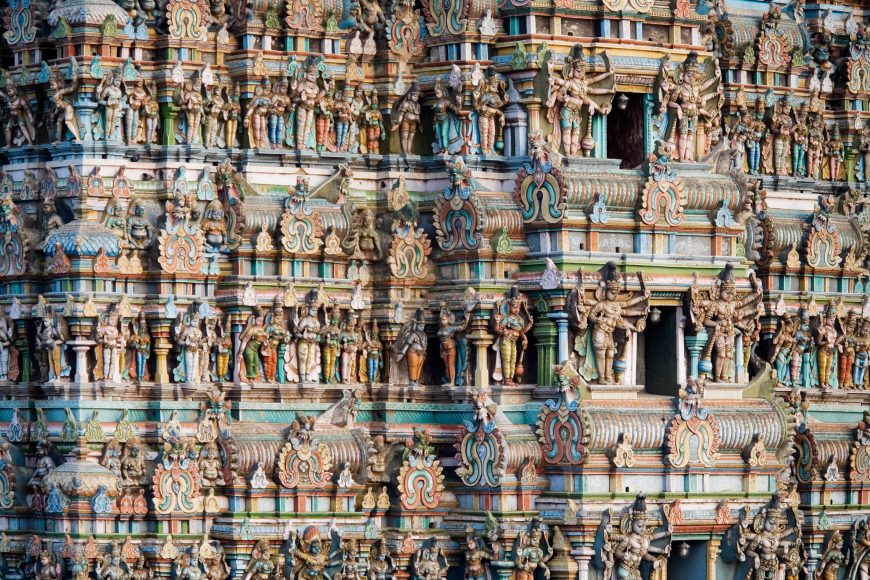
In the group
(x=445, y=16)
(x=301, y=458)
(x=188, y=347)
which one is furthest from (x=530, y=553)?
(x=445, y=16)

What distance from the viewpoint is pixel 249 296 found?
52062mm

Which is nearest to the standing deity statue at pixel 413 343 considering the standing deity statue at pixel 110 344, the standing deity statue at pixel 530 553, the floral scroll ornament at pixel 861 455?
the standing deity statue at pixel 530 553

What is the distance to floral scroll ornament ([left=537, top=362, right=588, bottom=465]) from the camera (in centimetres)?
5197

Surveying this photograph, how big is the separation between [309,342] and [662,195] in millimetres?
5431

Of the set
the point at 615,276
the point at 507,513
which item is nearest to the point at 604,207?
the point at 615,276

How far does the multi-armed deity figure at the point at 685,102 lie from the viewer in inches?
2119

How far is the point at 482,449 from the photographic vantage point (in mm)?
52375

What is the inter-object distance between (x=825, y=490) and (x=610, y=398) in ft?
17.6

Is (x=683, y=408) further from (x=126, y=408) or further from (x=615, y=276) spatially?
(x=126, y=408)

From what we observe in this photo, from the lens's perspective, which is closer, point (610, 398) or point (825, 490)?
point (610, 398)

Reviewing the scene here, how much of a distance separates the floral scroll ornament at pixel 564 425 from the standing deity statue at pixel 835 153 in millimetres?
8386

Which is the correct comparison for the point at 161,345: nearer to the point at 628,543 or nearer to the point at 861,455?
the point at 628,543

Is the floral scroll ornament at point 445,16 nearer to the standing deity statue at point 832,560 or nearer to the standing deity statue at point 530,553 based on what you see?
the standing deity statue at point 530,553

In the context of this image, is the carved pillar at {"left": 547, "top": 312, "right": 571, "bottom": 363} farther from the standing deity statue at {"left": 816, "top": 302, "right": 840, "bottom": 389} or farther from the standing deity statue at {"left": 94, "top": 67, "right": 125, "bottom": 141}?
the standing deity statue at {"left": 94, "top": 67, "right": 125, "bottom": 141}
